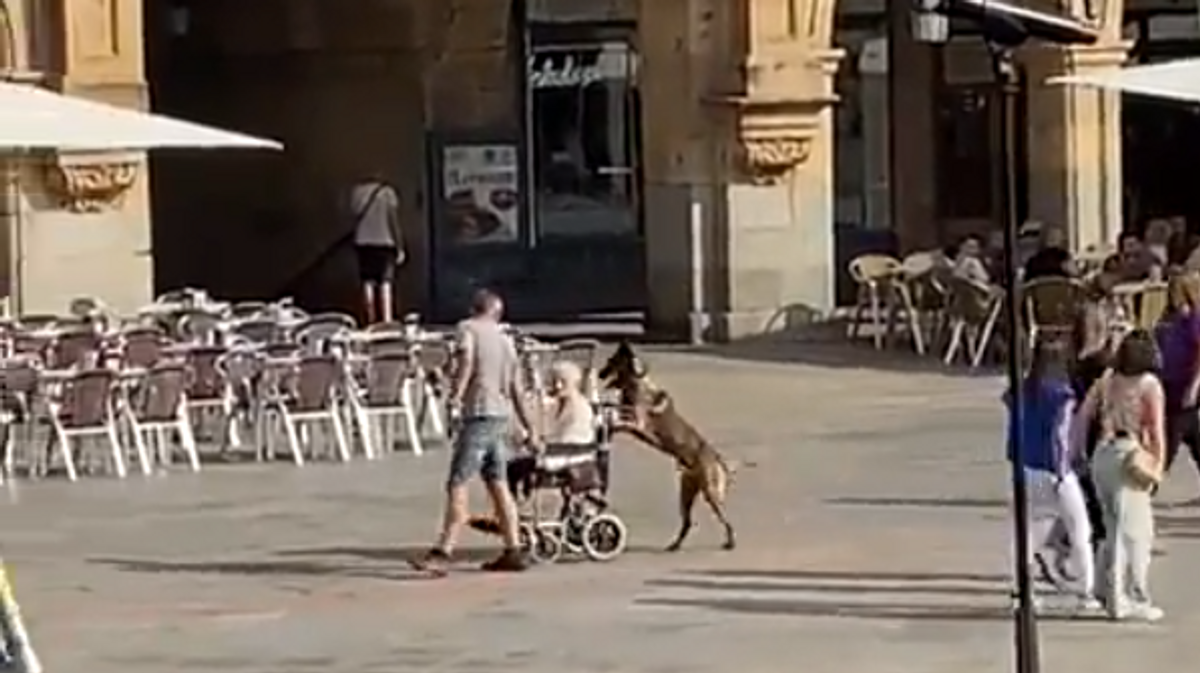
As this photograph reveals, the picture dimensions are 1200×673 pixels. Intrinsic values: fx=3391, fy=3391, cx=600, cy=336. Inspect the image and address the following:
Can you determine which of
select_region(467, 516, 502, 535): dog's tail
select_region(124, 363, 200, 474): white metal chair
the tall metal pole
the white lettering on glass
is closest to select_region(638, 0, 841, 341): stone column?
the white lettering on glass

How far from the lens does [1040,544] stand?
17359 mm

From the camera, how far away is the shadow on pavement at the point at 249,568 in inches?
754

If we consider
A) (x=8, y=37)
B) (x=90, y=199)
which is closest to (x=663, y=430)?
(x=90, y=199)

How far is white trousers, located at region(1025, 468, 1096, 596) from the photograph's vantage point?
1670 cm

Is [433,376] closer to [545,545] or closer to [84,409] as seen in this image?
[84,409]

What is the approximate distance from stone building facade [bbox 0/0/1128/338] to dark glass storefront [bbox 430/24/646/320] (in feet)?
0.81

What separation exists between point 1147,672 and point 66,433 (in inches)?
408

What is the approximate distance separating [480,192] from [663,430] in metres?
20.4

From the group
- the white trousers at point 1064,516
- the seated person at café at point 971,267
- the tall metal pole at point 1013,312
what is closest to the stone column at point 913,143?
the seated person at café at point 971,267

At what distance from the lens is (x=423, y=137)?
39.7 meters

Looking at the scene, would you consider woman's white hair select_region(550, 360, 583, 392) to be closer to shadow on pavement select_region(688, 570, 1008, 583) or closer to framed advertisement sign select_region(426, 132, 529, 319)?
shadow on pavement select_region(688, 570, 1008, 583)

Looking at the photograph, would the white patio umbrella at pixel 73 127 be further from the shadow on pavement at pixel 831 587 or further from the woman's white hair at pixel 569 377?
the shadow on pavement at pixel 831 587

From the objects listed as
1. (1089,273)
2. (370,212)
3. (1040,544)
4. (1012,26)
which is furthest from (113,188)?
(1012,26)

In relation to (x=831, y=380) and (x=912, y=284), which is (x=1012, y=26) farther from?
(x=912, y=284)
